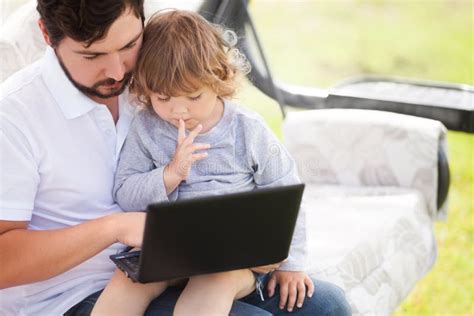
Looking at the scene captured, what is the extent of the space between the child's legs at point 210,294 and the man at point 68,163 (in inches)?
2.6

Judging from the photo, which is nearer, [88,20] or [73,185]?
[88,20]

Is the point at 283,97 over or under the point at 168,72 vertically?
under

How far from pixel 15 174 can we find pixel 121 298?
35cm

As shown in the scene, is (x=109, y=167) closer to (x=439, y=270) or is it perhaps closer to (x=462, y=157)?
(x=439, y=270)

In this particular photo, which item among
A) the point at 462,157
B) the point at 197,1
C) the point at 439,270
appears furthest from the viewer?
the point at 462,157

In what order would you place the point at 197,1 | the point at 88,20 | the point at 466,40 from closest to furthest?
the point at 88,20 → the point at 197,1 → the point at 466,40

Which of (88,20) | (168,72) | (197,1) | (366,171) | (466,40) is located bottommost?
(466,40)

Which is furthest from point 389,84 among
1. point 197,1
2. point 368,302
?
point 368,302

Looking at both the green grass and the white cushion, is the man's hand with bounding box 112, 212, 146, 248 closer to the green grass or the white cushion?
the white cushion

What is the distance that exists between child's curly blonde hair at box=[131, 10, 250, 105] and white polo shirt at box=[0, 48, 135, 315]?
0.15 metres

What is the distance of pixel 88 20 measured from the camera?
1839mm

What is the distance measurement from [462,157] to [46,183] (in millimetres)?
3653

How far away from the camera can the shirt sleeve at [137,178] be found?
199cm

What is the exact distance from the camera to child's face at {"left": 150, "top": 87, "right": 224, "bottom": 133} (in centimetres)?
200
